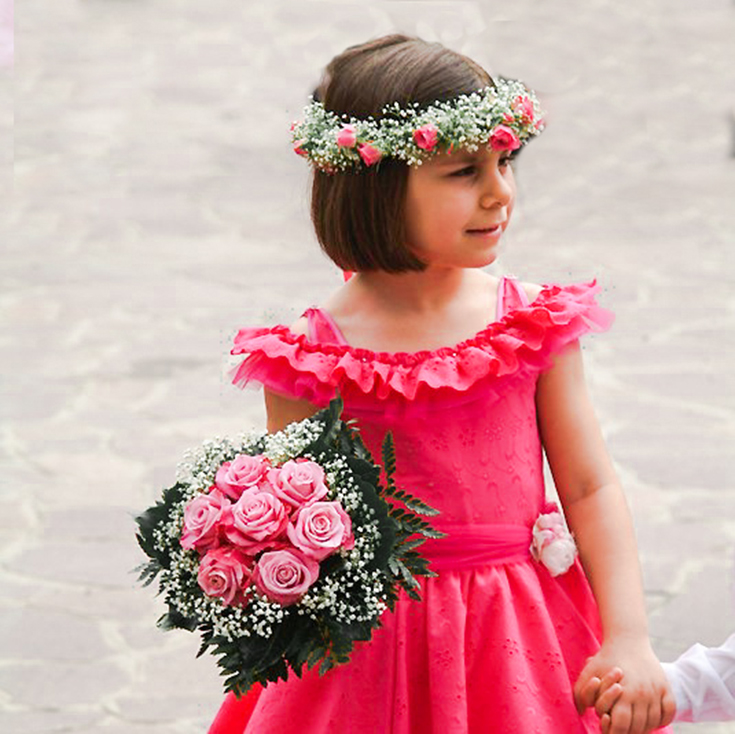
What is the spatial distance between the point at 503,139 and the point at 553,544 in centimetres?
73

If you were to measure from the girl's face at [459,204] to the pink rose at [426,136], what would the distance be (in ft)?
0.18

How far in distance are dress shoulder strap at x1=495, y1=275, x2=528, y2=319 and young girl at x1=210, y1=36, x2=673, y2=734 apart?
28 mm

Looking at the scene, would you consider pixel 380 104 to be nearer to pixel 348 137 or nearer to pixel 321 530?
pixel 348 137

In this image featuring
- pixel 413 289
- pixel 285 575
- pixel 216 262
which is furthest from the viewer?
pixel 216 262

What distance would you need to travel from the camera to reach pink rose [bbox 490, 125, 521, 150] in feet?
8.86

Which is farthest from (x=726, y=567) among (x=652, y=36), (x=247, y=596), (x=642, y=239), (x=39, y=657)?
(x=652, y=36)

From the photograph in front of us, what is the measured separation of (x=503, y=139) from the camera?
271cm

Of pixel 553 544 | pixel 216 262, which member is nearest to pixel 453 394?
pixel 553 544

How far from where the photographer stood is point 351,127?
275cm

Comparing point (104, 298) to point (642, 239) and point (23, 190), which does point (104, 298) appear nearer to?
point (23, 190)

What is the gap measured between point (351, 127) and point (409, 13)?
9.64m

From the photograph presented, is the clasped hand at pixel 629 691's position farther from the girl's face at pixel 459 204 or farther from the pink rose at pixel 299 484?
the girl's face at pixel 459 204

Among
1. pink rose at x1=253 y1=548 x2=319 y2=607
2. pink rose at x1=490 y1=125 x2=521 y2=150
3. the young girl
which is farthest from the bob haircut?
pink rose at x1=253 y1=548 x2=319 y2=607

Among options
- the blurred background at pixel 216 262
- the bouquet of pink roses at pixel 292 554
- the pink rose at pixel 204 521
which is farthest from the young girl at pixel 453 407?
the blurred background at pixel 216 262
